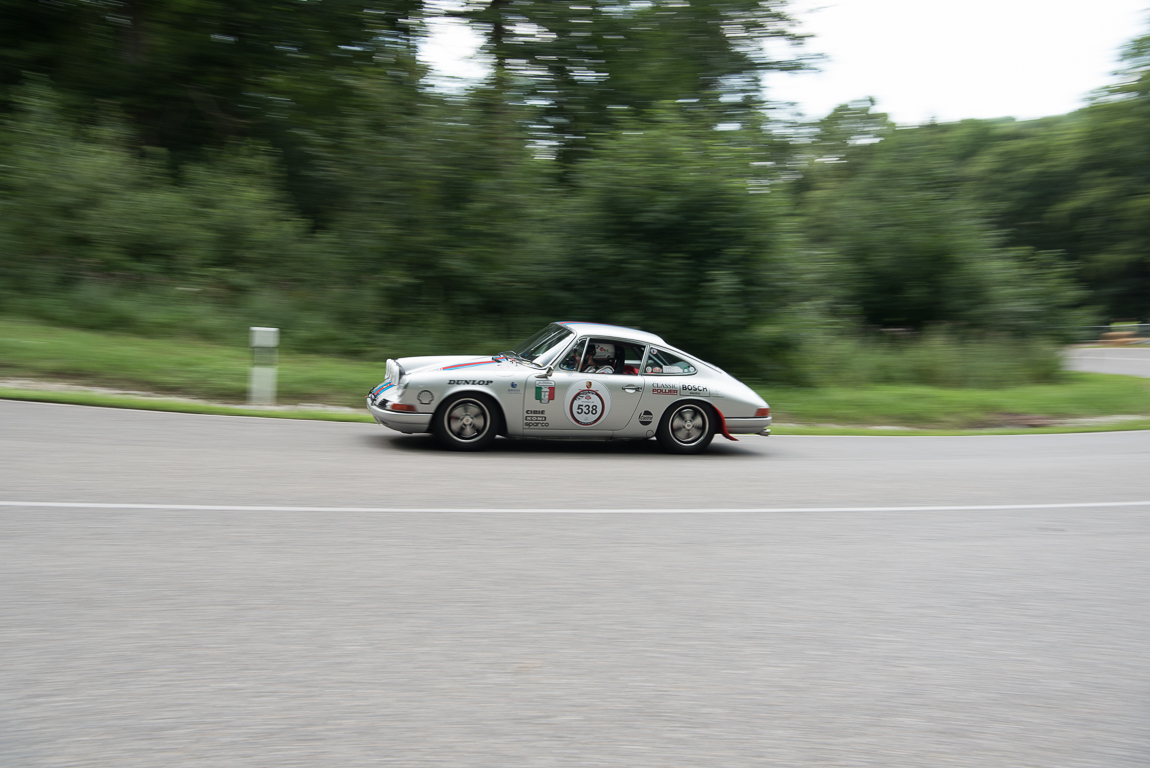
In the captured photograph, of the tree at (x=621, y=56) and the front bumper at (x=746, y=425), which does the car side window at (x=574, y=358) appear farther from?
the tree at (x=621, y=56)

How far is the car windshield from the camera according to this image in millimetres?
9836

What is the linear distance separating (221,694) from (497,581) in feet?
5.91

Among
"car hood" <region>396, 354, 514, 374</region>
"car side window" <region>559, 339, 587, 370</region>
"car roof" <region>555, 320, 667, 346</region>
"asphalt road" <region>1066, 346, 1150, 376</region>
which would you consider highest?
"asphalt road" <region>1066, 346, 1150, 376</region>

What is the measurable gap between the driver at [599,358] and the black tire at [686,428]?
877mm

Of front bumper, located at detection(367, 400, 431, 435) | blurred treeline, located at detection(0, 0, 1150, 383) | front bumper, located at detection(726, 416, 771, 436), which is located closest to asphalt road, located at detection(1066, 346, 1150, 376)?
blurred treeline, located at detection(0, 0, 1150, 383)

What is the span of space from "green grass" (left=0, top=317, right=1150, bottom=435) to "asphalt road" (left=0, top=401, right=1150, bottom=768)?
427cm

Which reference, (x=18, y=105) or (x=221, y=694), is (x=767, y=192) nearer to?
(x=221, y=694)

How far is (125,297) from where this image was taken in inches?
659

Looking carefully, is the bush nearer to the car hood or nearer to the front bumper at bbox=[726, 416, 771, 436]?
the front bumper at bbox=[726, 416, 771, 436]

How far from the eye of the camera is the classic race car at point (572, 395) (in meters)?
9.27

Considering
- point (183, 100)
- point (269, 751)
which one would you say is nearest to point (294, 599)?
point (269, 751)

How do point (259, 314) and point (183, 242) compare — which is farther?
point (183, 242)

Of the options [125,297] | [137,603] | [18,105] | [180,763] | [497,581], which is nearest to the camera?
[180,763]

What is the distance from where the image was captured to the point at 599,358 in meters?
9.92
